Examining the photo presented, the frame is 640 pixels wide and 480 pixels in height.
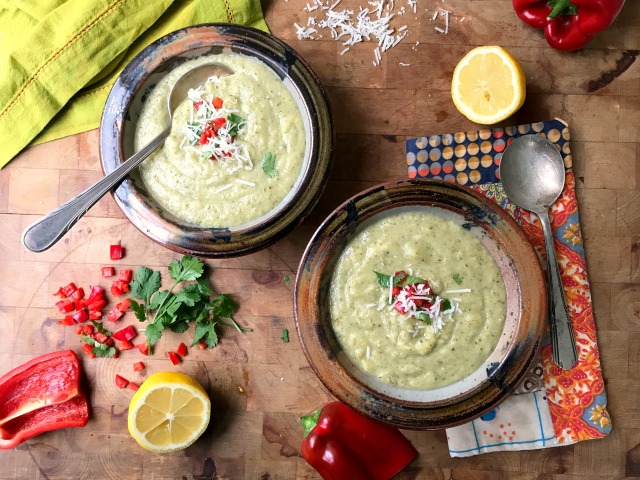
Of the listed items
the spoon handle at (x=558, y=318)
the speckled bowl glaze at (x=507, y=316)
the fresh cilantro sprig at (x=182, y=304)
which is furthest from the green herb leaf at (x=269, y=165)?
the spoon handle at (x=558, y=318)

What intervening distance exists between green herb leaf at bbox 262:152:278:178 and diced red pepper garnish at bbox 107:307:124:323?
0.89 meters

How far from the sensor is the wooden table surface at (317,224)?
2676 millimetres

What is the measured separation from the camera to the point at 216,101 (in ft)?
7.91

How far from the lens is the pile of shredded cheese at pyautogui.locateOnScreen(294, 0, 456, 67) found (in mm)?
2707

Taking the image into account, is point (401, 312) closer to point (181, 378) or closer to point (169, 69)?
point (181, 378)

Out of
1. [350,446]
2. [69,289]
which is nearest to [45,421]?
[69,289]

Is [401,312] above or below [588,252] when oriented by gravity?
above

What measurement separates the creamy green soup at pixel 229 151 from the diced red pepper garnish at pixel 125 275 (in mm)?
448

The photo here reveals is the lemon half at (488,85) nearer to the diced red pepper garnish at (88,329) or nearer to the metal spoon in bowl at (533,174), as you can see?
the metal spoon in bowl at (533,174)

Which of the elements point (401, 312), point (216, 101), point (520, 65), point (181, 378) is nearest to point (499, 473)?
point (401, 312)

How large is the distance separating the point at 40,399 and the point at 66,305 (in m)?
0.39

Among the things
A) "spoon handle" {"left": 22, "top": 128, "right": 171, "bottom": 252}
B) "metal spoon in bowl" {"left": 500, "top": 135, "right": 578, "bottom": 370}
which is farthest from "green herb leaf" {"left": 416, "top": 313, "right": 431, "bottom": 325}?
"spoon handle" {"left": 22, "top": 128, "right": 171, "bottom": 252}

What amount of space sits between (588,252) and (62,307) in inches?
85.3

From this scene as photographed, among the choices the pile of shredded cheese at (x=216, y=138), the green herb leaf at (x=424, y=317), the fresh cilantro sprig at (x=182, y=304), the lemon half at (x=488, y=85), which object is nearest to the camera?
the green herb leaf at (x=424, y=317)
